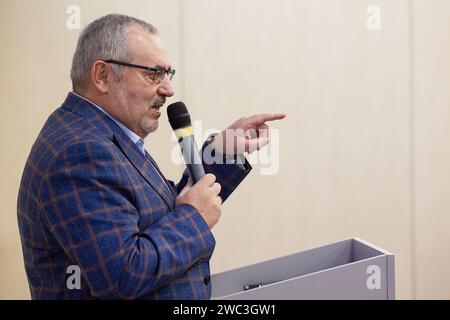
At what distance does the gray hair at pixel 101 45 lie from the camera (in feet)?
3.66

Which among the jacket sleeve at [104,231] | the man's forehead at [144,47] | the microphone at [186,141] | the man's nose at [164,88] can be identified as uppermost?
the man's forehead at [144,47]

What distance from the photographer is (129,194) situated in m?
1.02

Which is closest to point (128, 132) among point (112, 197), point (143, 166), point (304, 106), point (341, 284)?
point (143, 166)

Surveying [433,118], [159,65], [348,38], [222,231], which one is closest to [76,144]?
[159,65]

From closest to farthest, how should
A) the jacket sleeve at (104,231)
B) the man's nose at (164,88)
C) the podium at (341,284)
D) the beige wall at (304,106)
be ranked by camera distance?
the jacket sleeve at (104,231) < the podium at (341,284) < the man's nose at (164,88) < the beige wall at (304,106)

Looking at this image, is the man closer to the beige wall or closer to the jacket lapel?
the jacket lapel

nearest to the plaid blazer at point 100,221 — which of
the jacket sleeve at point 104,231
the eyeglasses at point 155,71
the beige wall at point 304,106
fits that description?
the jacket sleeve at point 104,231

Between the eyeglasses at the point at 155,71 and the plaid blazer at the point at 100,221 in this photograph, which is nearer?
the plaid blazer at the point at 100,221

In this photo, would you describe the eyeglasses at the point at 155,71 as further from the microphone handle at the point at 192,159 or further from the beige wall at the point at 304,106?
the beige wall at the point at 304,106

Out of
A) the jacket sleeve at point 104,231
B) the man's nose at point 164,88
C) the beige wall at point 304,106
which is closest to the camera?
the jacket sleeve at point 104,231

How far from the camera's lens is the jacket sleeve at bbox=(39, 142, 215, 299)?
3.05 ft

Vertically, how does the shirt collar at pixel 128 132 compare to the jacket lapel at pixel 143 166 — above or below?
above

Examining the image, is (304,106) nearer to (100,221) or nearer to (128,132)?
(128,132)
